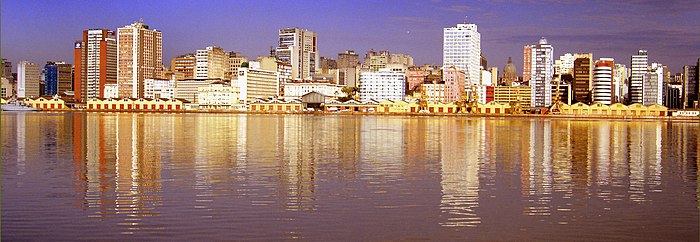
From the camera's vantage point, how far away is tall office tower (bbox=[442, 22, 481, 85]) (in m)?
133

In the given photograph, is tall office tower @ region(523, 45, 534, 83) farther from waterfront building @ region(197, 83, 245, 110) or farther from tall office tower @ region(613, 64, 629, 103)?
waterfront building @ region(197, 83, 245, 110)

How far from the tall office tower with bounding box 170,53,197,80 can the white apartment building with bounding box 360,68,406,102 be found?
36967 mm

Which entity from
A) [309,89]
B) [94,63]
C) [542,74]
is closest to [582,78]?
[542,74]

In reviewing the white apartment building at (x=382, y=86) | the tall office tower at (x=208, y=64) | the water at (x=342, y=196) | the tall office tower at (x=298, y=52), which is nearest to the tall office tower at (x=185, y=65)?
the tall office tower at (x=208, y=64)

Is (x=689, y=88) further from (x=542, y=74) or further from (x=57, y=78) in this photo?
(x=57, y=78)

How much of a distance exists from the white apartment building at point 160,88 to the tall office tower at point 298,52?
116ft

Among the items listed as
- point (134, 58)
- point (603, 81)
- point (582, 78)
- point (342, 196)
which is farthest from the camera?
point (134, 58)

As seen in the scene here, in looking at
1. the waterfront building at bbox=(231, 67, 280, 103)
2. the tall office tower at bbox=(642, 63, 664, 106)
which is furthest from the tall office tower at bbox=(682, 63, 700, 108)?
the waterfront building at bbox=(231, 67, 280, 103)

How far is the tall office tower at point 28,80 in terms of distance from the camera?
153 meters

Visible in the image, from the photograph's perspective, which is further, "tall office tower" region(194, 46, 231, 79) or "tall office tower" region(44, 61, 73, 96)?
"tall office tower" region(44, 61, 73, 96)

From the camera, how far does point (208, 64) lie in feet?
437

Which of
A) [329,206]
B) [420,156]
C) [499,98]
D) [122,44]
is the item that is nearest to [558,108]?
[499,98]

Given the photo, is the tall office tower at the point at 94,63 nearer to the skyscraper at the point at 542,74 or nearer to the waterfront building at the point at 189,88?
the waterfront building at the point at 189,88

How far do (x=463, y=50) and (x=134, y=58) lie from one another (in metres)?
57.7
